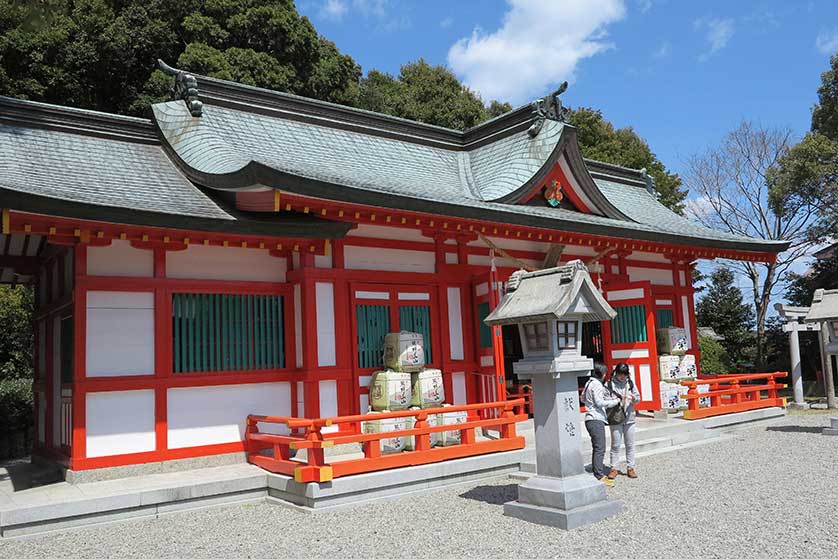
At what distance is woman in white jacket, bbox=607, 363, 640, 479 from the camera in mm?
8602

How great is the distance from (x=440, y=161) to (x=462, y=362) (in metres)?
4.77

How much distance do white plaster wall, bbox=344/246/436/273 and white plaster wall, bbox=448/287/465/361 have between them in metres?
0.58

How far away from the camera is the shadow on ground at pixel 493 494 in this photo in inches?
315

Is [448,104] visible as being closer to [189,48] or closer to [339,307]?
[189,48]

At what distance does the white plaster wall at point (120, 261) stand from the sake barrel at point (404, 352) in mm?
3511

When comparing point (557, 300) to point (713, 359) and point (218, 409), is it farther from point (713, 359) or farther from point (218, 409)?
point (713, 359)

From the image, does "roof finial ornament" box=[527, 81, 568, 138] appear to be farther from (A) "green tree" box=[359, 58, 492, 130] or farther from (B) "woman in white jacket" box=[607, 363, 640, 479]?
(A) "green tree" box=[359, 58, 492, 130]

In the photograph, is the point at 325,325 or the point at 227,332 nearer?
the point at 227,332

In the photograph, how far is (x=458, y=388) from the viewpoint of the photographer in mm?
11461

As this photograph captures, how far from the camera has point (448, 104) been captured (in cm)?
3259

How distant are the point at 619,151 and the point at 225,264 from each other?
2578 centimetres

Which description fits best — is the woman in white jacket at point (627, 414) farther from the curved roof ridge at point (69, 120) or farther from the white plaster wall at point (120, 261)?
the curved roof ridge at point (69, 120)

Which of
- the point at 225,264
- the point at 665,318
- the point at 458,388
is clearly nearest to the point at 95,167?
the point at 225,264

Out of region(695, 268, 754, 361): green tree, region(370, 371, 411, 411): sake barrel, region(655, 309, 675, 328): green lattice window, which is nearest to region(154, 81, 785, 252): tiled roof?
region(655, 309, 675, 328): green lattice window
